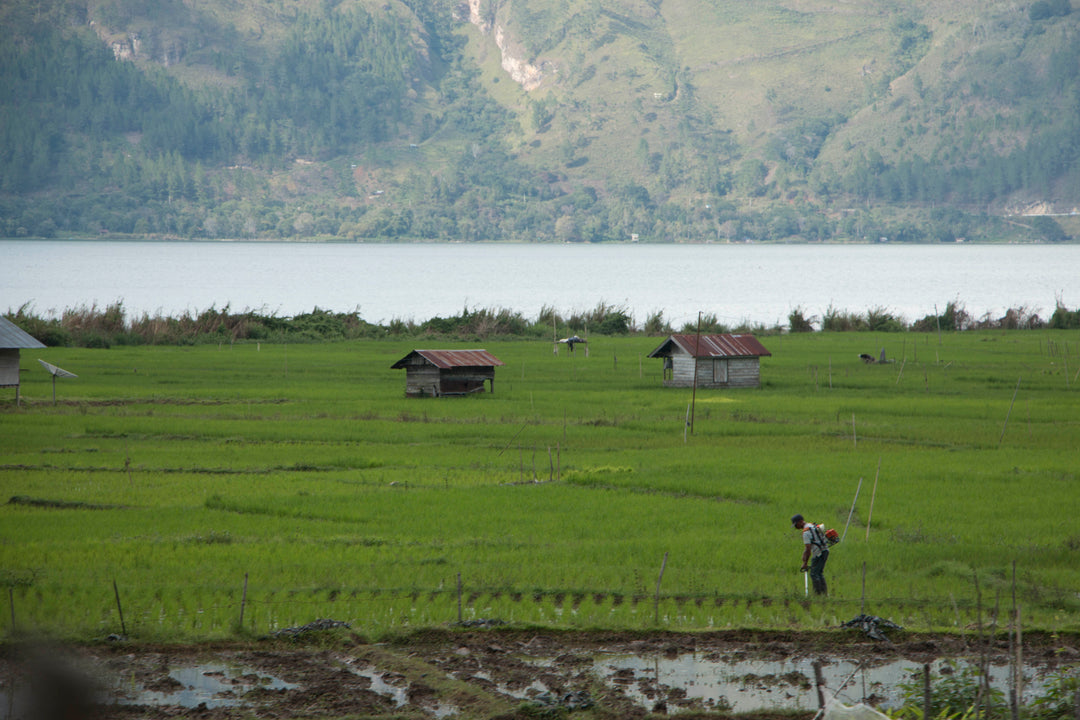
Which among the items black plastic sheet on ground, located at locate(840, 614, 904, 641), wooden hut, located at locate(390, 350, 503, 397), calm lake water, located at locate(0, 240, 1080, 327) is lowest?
black plastic sheet on ground, located at locate(840, 614, 904, 641)

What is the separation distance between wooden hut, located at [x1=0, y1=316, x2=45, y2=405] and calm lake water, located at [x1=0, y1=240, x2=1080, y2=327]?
131 feet

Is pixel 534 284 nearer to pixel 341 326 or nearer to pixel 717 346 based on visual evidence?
pixel 341 326

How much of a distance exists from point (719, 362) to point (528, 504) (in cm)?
1919

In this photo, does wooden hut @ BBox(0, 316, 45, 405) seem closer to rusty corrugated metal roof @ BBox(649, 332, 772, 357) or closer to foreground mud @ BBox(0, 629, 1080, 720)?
rusty corrugated metal roof @ BBox(649, 332, 772, 357)

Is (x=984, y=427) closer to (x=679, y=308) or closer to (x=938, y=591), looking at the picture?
(x=938, y=591)

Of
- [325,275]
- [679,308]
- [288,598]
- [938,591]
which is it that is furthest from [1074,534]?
[325,275]

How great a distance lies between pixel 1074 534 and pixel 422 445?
14.5 m

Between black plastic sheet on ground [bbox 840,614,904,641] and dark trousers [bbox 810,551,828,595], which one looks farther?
dark trousers [bbox 810,551,828,595]

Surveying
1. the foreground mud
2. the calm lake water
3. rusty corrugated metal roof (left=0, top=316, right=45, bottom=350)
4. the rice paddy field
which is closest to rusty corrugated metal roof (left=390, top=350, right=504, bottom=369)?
the rice paddy field

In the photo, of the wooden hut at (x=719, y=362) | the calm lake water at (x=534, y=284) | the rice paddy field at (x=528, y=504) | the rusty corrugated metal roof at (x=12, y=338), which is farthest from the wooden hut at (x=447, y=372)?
the calm lake water at (x=534, y=284)

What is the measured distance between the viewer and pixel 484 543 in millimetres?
16188

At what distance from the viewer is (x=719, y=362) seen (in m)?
37.1

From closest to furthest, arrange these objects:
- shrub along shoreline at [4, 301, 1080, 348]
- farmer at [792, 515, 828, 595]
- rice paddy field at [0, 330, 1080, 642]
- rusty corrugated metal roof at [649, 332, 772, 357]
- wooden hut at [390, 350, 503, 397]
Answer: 1. farmer at [792, 515, 828, 595]
2. rice paddy field at [0, 330, 1080, 642]
3. wooden hut at [390, 350, 503, 397]
4. rusty corrugated metal roof at [649, 332, 772, 357]
5. shrub along shoreline at [4, 301, 1080, 348]

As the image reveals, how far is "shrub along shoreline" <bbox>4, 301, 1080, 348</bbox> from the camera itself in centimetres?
5156
